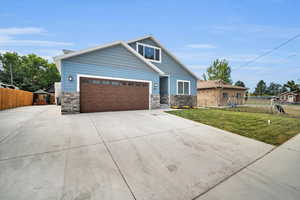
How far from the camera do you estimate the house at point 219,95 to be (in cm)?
1692

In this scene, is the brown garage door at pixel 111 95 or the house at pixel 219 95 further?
the house at pixel 219 95

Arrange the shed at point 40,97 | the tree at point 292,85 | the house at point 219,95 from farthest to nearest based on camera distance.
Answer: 1. the tree at point 292,85
2. the shed at point 40,97
3. the house at point 219,95

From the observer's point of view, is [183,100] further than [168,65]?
Yes

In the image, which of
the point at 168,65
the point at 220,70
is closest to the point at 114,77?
the point at 168,65

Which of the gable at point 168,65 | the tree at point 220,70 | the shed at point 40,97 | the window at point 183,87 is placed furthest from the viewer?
the tree at point 220,70

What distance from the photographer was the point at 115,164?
7.34 ft

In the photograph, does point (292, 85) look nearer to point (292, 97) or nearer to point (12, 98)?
point (292, 97)

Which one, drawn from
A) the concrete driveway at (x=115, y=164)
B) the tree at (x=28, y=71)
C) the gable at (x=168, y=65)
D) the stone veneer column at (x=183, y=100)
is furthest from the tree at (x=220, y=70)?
the tree at (x=28, y=71)

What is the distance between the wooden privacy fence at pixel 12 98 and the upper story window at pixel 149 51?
12.0 m

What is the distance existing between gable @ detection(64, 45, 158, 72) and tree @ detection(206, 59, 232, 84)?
26.0m

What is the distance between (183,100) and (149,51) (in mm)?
6013

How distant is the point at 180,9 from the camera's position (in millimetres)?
10062

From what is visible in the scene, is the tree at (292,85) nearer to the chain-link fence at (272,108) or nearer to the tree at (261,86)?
the chain-link fence at (272,108)

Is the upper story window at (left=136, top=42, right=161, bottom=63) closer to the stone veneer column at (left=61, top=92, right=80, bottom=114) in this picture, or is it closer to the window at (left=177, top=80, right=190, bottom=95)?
the window at (left=177, top=80, right=190, bottom=95)
